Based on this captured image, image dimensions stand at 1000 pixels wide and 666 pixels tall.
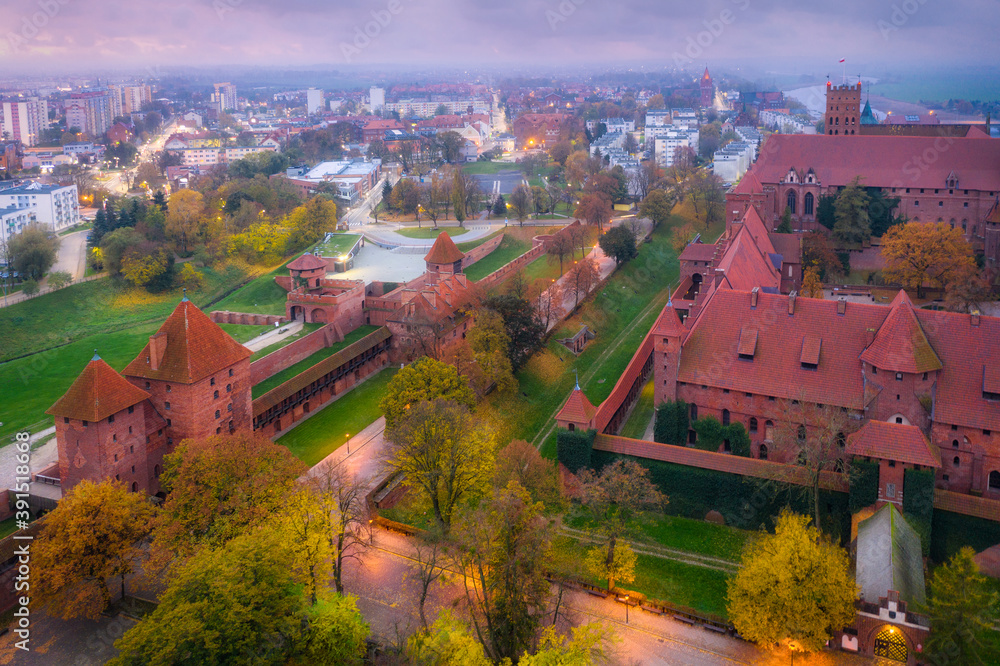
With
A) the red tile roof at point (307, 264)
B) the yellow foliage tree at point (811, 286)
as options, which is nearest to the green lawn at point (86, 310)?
the red tile roof at point (307, 264)

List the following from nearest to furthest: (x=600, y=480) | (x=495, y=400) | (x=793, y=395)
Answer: (x=600, y=480), (x=793, y=395), (x=495, y=400)

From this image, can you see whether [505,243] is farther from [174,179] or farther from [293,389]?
[174,179]

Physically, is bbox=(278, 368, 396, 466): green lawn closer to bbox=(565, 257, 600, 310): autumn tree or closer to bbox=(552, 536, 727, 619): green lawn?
bbox=(565, 257, 600, 310): autumn tree

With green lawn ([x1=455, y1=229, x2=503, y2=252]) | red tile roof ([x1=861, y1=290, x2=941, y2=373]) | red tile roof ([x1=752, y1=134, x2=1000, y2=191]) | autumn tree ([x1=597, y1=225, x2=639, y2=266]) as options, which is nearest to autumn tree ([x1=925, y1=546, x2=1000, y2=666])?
red tile roof ([x1=861, y1=290, x2=941, y2=373])

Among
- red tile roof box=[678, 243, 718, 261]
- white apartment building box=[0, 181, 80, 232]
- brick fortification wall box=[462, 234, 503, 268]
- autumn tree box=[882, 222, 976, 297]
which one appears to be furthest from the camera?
white apartment building box=[0, 181, 80, 232]

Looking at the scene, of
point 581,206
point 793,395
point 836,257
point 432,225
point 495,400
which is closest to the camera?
point 793,395

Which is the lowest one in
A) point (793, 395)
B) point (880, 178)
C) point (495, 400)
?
point (495, 400)

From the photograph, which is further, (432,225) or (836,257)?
(432,225)

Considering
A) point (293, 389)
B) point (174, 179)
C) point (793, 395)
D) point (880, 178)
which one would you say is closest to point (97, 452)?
point (293, 389)
